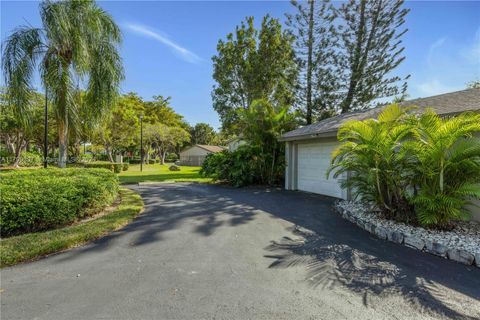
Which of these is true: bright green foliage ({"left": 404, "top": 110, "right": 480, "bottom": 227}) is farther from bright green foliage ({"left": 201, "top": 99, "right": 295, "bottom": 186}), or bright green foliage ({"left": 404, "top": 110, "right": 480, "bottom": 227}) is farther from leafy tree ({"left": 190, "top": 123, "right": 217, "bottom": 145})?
leafy tree ({"left": 190, "top": 123, "right": 217, "bottom": 145})

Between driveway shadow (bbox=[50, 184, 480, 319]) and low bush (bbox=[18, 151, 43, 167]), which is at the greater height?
low bush (bbox=[18, 151, 43, 167])

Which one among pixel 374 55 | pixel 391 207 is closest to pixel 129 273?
pixel 391 207

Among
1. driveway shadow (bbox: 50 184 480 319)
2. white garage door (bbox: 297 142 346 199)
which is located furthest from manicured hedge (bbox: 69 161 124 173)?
white garage door (bbox: 297 142 346 199)

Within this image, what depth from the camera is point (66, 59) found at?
772 centimetres

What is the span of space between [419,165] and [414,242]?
157 cm

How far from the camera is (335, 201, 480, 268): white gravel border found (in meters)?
3.73

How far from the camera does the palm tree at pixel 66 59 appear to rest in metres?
7.29

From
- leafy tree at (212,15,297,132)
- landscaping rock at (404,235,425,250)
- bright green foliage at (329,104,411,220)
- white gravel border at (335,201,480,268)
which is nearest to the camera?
white gravel border at (335,201,480,268)

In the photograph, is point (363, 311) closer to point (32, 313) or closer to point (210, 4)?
point (32, 313)

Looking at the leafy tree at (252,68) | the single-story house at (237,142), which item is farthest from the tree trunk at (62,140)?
the leafy tree at (252,68)

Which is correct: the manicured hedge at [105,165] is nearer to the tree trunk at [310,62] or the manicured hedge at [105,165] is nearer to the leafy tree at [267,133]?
the leafy tree at [267,133]

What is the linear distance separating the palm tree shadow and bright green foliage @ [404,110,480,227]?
5.76ft

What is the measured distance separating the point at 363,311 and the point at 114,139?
95.5 ft

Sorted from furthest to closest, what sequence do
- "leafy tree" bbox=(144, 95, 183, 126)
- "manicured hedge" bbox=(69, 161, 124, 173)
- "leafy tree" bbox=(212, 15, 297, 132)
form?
1. "leafy tree" bbox=(144, 95, 183, 126)
2. "manicured hedge" bbox=(69, 161, 124, 173)
3. "leafy tree" bbox=(212, 15, 297, 132)
